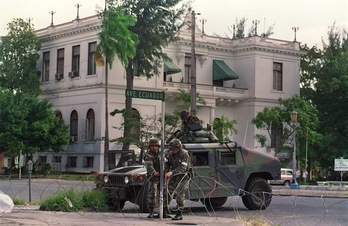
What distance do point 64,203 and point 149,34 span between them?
114 ft

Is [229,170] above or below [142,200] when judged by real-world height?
above

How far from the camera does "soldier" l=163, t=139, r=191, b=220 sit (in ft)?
47.6

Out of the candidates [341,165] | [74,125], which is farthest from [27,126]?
[341,165]

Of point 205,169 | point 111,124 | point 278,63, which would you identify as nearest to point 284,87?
point 278,63

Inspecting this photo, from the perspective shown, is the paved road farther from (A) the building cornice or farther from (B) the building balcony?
(B) the building balcony

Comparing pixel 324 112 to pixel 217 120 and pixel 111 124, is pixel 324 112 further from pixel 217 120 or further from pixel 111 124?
pixel 111 124

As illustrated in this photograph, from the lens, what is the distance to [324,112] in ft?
192

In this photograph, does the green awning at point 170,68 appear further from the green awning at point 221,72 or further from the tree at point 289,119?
the tree at point 289,119

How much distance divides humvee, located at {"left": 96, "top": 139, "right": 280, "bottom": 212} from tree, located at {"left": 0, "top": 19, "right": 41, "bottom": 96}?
1407 inches

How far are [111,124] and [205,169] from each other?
34.9m

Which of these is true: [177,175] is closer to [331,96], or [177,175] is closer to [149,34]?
[149,34]

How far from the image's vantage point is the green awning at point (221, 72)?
191ft

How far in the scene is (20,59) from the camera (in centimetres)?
5403

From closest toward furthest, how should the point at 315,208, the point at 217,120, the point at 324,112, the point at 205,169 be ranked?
the point at 205,169, the point at 315,208, the point at 217,120, the point at 324,112
